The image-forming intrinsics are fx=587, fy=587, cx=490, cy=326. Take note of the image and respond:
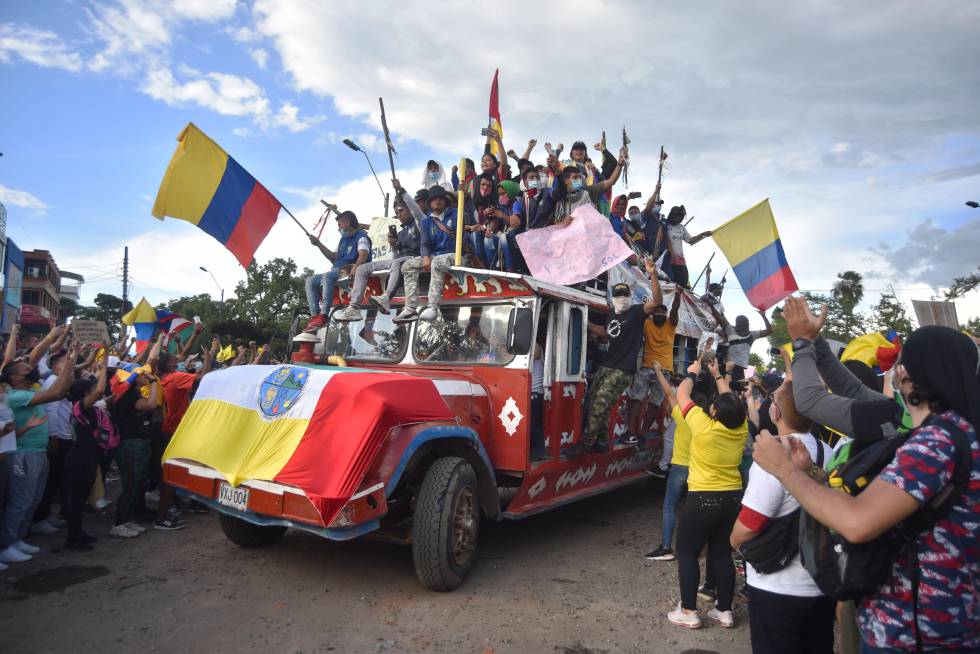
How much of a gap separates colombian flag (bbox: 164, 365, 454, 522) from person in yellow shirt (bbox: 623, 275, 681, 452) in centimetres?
288

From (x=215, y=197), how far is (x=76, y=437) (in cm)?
297

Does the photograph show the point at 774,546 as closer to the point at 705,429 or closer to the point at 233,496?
the point at 705,429

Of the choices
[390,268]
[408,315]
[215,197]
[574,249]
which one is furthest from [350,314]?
[574,249]

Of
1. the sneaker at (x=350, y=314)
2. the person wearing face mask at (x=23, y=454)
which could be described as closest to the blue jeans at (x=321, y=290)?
the sneaker at (x=350, y=314)

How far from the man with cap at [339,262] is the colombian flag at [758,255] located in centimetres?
523

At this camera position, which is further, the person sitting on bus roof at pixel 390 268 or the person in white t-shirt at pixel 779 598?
the person sitting on bus roof at pixel 390 268

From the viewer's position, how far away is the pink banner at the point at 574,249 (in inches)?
248

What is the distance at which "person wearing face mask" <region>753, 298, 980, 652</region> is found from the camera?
1.67m

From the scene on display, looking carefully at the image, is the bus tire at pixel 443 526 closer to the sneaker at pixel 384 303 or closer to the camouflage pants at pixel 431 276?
the camouflage pants at pixel 431 276

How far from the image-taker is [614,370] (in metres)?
6.20

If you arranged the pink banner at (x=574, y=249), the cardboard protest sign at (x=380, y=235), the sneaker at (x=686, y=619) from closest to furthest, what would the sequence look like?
the sneaker at (x=686, y=619) < the pink banner at (x=574, y=249) < the cardboard protest sign at (x=380, y=235)

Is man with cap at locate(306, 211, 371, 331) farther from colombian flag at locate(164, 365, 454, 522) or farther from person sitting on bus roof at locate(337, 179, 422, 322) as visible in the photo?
colombian flag at locate(164, 365, 454, 522)

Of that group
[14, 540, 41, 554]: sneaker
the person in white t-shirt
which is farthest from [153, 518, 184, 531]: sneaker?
the person in white t-shirt

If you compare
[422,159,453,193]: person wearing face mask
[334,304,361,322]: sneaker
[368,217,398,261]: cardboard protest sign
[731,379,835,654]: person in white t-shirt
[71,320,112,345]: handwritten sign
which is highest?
[422,159,453,193]: person wearing face mask
